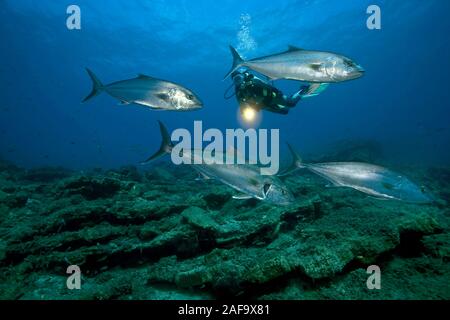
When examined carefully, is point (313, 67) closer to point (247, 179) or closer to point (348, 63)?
point (348, 63)

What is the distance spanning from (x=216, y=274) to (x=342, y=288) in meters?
1.45

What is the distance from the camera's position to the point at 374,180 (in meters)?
3.81

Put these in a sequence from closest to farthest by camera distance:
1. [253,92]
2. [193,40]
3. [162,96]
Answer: [162,96] < [253,92] < [193,40]

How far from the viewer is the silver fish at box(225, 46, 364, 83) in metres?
3.43

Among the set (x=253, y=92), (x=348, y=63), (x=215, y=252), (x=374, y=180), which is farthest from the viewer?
(x=253, y=92)

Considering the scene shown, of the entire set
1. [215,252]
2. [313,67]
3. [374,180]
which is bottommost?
[215,252]

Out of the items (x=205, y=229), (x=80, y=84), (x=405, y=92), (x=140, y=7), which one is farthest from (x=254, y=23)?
(x=405, y=92)

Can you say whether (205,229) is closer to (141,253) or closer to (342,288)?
(141,253)

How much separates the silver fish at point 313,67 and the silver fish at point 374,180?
49.6 inches

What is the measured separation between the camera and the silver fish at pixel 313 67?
11.3ft

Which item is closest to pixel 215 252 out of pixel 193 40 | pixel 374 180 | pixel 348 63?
pixel 374 180

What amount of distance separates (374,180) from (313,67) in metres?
1.74

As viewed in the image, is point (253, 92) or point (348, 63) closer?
point (348, 63)

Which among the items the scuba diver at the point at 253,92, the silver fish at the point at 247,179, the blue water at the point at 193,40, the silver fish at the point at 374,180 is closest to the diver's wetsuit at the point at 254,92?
the scuba diver at the point at 253,92
